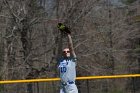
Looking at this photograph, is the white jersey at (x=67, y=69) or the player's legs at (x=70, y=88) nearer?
the white jersey at (x=67, y=69)

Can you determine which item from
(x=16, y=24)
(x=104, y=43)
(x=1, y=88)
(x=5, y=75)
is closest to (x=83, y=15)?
(x=104, y=43)

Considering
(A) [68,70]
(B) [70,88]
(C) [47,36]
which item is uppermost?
(C) [47,36]

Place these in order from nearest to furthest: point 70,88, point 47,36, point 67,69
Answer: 1. point 67,69
2. point 70,88
3. point 47,36

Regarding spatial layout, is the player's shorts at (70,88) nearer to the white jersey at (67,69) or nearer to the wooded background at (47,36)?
the white jersey at (67,69)

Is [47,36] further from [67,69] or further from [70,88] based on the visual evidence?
[67,69]

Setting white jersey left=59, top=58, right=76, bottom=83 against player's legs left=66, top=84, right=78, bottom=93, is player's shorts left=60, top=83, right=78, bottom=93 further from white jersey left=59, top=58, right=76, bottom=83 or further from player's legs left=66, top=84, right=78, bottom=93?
white jersey left=59, top=58, right=76, bottom=83

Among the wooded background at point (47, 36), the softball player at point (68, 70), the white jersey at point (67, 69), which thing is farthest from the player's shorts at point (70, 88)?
the wooded background at point (47, 36)

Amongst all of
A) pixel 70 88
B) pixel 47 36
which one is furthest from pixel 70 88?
pixel 47 36

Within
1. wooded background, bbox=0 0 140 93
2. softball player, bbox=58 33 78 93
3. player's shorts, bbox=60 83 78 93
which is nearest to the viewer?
softball player, bbox=58 33 78 93

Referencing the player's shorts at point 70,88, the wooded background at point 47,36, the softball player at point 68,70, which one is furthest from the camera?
the wooded background at point 47,36

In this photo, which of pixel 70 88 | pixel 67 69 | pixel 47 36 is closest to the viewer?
pixel 67 69

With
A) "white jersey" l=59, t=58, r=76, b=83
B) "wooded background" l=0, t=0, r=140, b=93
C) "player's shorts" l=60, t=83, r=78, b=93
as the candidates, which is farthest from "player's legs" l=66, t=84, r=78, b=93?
"wooded background" l=0, t=0, r=140, b=93

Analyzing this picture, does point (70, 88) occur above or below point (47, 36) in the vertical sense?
below

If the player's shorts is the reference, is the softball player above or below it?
above
